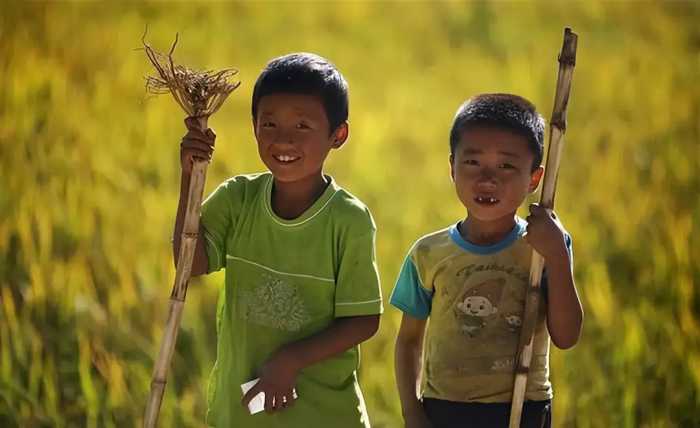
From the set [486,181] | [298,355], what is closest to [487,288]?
[486,181]

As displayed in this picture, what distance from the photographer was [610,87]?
7.00m

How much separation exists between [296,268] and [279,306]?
11 centimetres

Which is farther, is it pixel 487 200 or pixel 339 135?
pixel 339 135

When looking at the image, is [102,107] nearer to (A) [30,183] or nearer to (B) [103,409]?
(A) [30,183]

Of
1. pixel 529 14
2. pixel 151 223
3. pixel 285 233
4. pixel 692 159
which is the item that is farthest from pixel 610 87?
pixel 285 233

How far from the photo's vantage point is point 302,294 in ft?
11.7

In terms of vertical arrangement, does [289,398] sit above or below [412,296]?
below

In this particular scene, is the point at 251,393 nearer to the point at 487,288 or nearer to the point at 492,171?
the point at 487,288

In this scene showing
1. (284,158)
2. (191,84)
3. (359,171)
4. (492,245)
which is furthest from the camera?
(359,171)

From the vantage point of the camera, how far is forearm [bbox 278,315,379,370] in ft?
11.4

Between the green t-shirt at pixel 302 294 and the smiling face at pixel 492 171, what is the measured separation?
275mm

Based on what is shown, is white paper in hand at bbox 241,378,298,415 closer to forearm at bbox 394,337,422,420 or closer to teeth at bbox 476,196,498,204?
forearm at bbox 394,337,422,420

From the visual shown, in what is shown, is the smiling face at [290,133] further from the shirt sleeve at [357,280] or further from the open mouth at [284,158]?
the shirt sleeve at [357,280]

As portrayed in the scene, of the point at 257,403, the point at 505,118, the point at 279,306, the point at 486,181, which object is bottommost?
the point at 257,403
